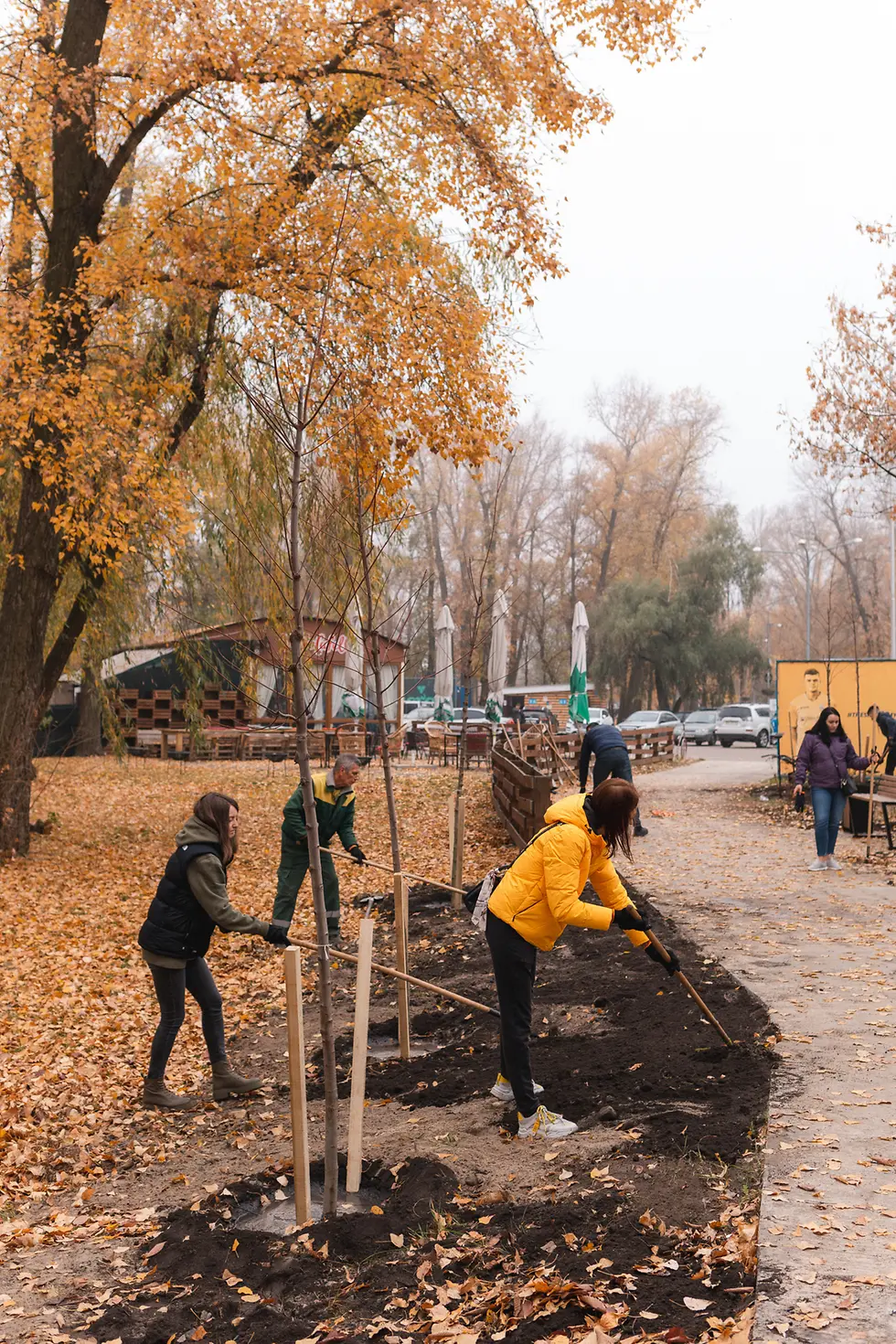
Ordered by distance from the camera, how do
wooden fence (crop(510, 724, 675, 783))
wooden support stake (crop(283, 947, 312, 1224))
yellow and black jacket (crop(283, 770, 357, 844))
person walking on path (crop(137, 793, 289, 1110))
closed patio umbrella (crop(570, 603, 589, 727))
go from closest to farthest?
wooden support stake (crop(283, 947, 312, 1224)) → person walking on path (crop(137, 793, 289, 1110)) → yellow and black jacket (crop(283, 770, 357, 844)) → wooden fence (crop(510, 724, 675, 783)) → closed patio umbrella (crop(570, 603, 589, 727))

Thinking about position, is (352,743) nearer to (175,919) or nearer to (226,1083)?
(226,1083)


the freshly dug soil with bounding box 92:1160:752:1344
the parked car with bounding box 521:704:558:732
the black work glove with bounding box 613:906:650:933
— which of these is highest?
the parked car with bounding box 521:704:558:732

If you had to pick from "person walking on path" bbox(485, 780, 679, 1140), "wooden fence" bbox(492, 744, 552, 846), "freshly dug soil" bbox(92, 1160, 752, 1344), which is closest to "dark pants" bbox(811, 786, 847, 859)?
"wooden fence" bbox(492, 744, 552, 846)

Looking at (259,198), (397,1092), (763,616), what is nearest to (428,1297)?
(397,1092)

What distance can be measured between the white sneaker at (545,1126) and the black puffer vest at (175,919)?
194cm

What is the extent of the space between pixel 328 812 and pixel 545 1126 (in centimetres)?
458

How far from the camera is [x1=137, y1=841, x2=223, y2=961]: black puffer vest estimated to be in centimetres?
635

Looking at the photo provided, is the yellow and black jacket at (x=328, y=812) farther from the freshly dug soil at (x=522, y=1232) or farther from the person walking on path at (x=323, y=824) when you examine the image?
the freshly dug soil at (x=522, y=1232)

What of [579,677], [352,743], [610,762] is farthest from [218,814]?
[579,677]

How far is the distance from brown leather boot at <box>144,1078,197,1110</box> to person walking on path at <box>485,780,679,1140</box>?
216cm

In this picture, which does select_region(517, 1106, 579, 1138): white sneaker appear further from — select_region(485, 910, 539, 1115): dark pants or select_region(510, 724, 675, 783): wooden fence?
select_region(510, 724, 675, 783): wooden fence

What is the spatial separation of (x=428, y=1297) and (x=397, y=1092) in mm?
2495

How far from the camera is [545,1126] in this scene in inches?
209

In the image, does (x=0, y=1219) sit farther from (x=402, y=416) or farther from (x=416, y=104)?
(x=416, y=104)
